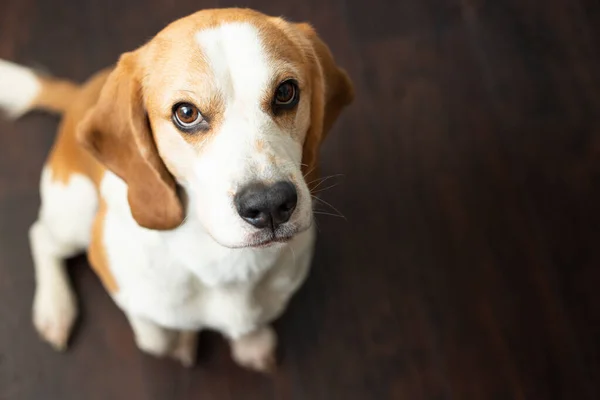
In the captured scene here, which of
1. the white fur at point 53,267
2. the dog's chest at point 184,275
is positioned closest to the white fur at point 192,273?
the dog's chest at point 184,275

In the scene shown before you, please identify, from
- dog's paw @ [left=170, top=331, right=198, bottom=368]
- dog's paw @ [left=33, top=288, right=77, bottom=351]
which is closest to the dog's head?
dog's paw @ [left=170, top=331, right=198, bottom=368]

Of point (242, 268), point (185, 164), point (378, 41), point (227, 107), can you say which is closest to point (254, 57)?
point (227, 107)

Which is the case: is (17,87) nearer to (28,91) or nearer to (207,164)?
(28,91)

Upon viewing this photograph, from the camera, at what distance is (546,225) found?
207 cm

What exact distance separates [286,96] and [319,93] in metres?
0.12

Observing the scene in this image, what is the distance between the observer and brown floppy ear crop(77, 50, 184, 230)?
1189mm

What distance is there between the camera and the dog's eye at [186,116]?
3.71 ft

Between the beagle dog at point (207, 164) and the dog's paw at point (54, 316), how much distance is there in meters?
0.34

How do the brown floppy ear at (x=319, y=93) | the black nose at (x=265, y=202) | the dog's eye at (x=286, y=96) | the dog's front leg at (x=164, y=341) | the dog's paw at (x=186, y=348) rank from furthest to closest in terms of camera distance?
the dog's paw at (x=186, y=348), the dog's front leg at (x=164, y=341), the brown floppy ear at (x=319, y=93), the dog's eye at (x=286, y=96), the black nose at (x=265, y=202)

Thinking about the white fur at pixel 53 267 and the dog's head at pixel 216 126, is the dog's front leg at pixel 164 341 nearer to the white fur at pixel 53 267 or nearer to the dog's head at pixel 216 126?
the white fur at pixel 53 267

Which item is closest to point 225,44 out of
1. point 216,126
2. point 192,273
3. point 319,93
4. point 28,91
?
point 216,126

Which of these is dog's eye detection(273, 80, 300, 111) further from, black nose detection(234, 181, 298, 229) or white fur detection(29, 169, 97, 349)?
white fur detection(29, 169, 97, 349)

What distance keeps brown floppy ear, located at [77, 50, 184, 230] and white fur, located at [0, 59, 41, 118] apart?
2.15ft

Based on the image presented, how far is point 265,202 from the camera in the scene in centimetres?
107
